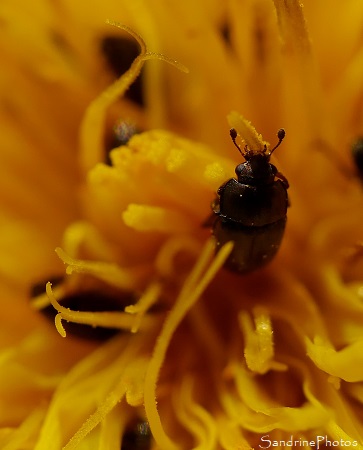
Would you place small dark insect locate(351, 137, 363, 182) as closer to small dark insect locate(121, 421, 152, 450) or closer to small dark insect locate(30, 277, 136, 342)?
small dark insect locate(30, 277, 136, 342)

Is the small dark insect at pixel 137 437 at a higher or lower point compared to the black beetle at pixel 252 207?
lower

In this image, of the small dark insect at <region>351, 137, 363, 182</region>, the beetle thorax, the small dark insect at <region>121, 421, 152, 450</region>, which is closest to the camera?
the beetle thorax

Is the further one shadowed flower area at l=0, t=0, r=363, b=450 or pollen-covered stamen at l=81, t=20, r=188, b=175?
pollen-covered stamen at l=81, t=20, r=188, b=175

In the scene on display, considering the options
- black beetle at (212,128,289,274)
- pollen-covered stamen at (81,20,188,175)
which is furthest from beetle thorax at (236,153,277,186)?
pollen-covered stamen at (81,20,188,175)

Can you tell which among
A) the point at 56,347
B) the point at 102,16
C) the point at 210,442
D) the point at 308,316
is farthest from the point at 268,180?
the point at 102,16

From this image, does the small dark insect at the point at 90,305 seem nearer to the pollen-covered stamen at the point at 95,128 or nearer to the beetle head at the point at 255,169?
the pollen-covered stamen at the point at 95,128

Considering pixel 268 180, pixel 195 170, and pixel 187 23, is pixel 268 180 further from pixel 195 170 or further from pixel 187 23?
pixel 187 23

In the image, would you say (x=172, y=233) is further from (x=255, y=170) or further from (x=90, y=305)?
(x=255, y=170)

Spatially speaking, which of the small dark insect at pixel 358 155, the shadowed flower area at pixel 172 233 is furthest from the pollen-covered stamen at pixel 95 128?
the small dark insect at pixel 358 155
